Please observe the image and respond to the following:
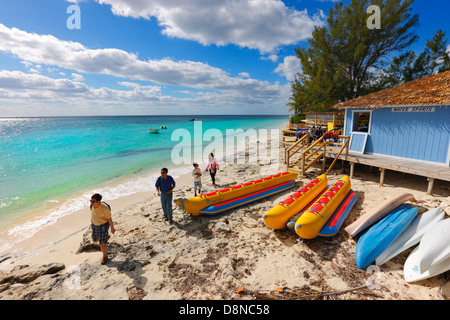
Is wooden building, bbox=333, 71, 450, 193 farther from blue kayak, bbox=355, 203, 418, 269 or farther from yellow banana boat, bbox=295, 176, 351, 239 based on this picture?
yellow banana boat, bbox=295, 176, 351, 239

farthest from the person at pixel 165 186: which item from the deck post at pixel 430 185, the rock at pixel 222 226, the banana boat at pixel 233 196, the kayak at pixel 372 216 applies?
the deck post at pixel 430 185

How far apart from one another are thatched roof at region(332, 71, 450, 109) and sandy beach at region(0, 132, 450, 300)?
3.36m

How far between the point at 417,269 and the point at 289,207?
106 inches

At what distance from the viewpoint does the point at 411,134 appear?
8.33m

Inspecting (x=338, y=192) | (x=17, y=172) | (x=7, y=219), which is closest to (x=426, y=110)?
(x=338, y=192)

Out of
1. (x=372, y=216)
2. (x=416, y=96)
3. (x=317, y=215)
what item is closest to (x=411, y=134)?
(x=416, y=96)

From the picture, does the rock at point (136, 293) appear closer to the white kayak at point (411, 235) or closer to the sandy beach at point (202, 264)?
the sandy beach at point (202, 264)

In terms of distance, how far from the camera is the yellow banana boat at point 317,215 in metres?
4.77

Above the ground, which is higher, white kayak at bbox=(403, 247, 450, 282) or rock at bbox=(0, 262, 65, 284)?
white kayak at bbox=(403, 247, 450, 282)

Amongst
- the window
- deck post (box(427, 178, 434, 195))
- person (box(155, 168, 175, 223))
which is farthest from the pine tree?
person (box(155, 168, 175, 223))

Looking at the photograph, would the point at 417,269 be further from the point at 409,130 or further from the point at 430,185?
the point at 409,130

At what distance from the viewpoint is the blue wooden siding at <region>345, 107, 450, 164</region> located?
7523 millimetres

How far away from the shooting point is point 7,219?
8297mm
